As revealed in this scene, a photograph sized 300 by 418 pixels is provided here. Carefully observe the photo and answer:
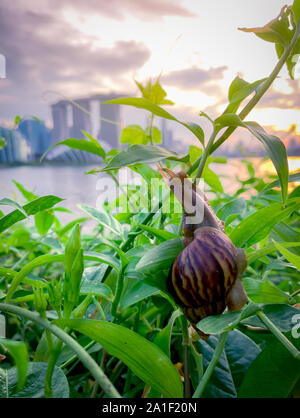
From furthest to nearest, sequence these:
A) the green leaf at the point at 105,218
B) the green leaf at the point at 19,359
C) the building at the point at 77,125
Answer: the building at the point at 77,125, the green leaf at the point at 105,218, the green leaf at the point at 19,359

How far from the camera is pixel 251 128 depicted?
0.20 metres

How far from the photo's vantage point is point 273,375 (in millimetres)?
216

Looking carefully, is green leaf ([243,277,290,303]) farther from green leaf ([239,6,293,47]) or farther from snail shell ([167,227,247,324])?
green leaf ([239,6,293,47])

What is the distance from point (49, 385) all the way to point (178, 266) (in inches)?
4.3

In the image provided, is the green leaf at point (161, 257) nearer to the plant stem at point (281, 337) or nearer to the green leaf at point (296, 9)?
the plant stem at point (281, 337)

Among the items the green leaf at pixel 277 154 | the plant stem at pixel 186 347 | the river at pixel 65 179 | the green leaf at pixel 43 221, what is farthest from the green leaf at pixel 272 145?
the river at pixel 65 179

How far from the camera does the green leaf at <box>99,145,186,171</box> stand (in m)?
0.18

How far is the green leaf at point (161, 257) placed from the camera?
0.19m

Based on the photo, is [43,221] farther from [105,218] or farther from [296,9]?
[296,9]

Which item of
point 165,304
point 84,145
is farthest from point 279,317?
point 84,145

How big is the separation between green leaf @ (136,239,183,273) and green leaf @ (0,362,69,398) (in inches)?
3.7

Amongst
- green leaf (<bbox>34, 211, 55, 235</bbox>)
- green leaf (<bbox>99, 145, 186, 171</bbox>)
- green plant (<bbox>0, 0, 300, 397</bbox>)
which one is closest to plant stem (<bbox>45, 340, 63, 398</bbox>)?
green plant (<bbox>0, 0, 300, 397</bbox>)
